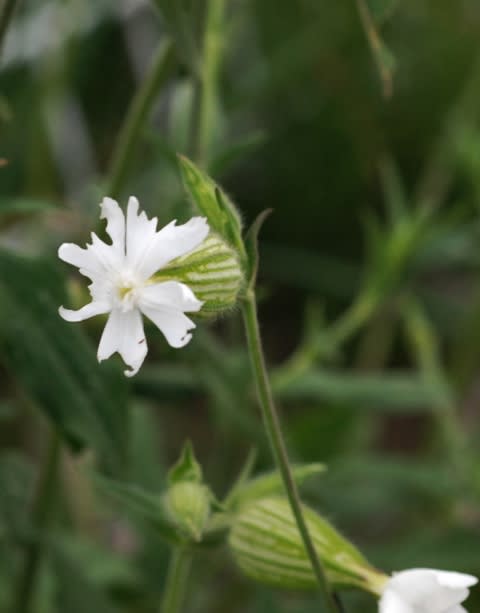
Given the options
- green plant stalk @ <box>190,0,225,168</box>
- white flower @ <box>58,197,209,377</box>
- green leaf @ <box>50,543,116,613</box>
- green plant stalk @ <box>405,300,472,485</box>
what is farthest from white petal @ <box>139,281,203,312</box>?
green plant stalk @ <box>405,300,472,485</box>

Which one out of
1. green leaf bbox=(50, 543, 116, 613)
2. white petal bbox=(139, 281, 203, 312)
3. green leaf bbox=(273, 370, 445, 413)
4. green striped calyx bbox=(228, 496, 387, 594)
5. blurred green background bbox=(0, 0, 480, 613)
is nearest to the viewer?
white petal bbox=(139, 281, 203, 312)

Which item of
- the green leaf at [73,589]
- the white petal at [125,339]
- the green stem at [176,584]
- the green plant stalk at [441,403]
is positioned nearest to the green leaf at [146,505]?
the green stem at [176,584]

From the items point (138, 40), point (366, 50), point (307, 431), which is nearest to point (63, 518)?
point (307, 431)

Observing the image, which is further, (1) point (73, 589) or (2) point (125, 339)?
(1) point (73, 589)

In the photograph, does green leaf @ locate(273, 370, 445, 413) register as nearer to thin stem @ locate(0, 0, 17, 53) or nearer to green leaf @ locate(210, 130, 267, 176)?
green leaf @ locate(210, 130, 267, 176)

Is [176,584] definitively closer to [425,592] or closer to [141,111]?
[425,592]

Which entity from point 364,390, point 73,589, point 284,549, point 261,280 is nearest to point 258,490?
point 284,549
